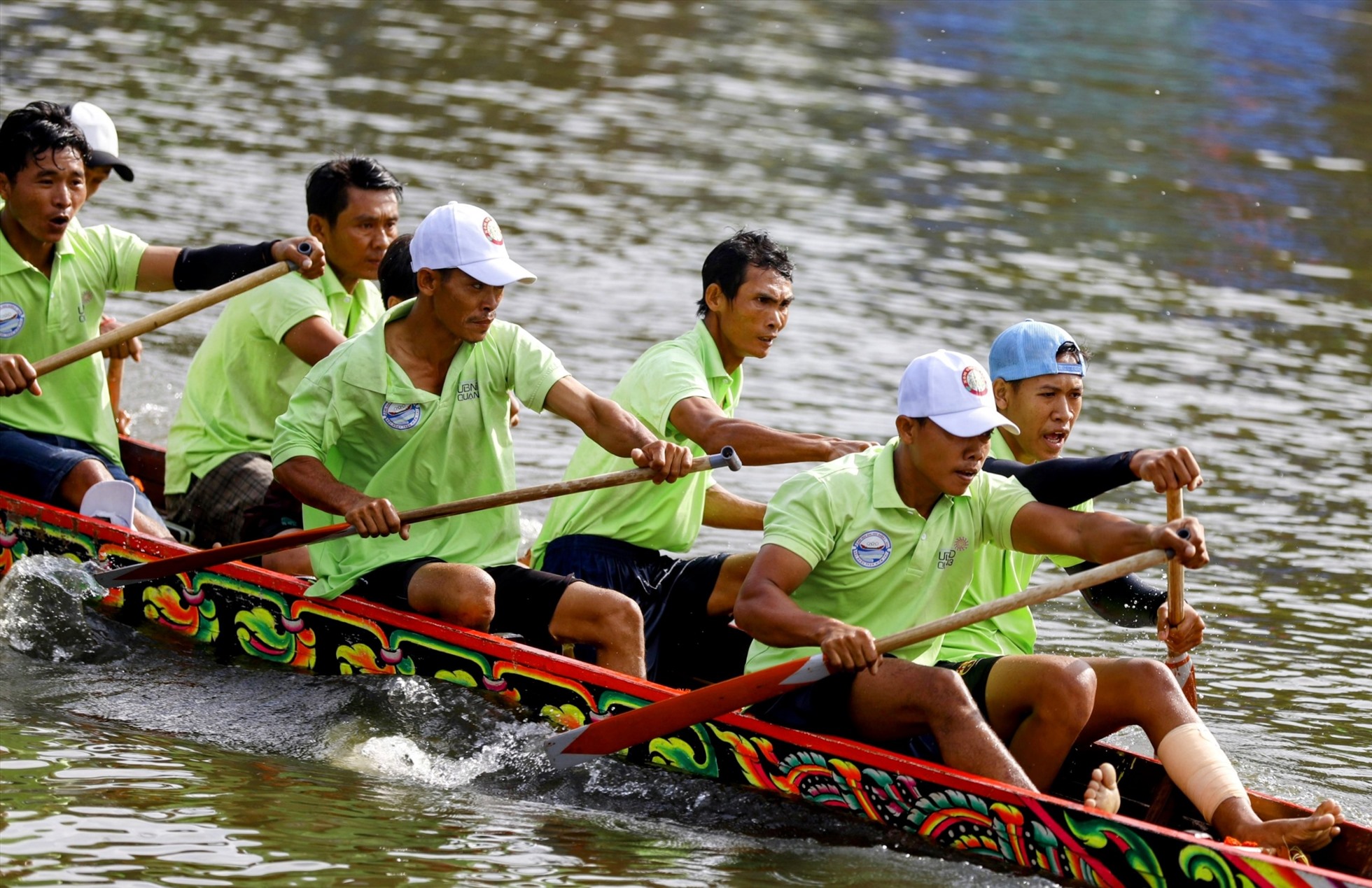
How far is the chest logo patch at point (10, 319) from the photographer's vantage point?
8273 mm

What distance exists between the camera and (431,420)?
7.15m

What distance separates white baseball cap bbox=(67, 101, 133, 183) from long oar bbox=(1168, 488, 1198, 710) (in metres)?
5.54

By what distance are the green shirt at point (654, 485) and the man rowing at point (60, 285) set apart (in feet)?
5.24

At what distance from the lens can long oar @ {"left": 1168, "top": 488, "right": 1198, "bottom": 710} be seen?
6156mm

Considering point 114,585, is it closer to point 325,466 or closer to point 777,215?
point 325,466

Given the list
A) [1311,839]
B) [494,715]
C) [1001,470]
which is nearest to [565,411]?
[494,715]

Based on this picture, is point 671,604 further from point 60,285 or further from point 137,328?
point 60,285

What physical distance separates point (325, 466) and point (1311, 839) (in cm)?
372

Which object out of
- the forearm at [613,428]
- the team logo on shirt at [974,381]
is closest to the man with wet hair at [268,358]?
the forearm at [613,428]

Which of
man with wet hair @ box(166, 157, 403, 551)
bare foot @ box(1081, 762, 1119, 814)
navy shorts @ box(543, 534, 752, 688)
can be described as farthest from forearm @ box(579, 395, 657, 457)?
bare foot @ box(1081, 762, 1119, 814)

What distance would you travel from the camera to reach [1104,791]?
6148mm

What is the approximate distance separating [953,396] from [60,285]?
14.2ft

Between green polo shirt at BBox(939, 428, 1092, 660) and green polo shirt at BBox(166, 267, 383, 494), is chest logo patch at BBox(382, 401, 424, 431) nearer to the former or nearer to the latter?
green polo shirt at BBox(166, 267, 383, 494)

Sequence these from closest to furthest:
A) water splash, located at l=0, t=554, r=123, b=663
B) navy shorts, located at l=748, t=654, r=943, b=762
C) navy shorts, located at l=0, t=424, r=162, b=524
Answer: navy shorts, located at l=748, t=654, r=943, b=762 → water splash, located at l=0, t=554, r=123, b=663 → navy shorts, located at l=0, t=424, r=162, b=524
